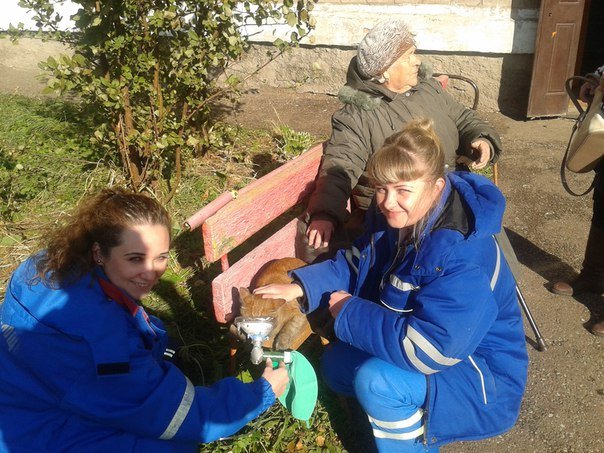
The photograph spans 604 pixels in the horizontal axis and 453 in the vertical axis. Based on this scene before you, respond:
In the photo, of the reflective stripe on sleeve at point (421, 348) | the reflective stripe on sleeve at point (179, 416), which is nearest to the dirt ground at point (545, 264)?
the reflective stripe on sleeve at point (421, 348)

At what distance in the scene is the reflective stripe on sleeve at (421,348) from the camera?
7.22 feet

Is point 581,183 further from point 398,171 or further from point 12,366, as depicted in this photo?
point 12,366

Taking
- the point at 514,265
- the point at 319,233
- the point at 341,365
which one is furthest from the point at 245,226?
the point at 514,265

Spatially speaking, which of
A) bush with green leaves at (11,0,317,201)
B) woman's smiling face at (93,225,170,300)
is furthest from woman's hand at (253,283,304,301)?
bush with green leaves at (11,0,317,201)

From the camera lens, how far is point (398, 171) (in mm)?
2314

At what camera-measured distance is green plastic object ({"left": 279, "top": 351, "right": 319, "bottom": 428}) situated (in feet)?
8.34

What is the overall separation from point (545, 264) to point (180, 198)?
2832 millimetres

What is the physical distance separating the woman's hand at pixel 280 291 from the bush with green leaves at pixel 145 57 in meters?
1.91

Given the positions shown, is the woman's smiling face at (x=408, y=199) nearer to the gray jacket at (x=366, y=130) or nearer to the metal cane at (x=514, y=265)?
the gray jacket at (x=366, y=130)

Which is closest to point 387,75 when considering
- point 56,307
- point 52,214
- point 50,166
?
point 56,307

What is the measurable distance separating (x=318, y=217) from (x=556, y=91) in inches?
187

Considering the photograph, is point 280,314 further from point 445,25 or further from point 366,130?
point 445,25

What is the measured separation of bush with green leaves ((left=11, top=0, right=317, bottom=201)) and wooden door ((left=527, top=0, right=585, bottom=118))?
10.8 feet

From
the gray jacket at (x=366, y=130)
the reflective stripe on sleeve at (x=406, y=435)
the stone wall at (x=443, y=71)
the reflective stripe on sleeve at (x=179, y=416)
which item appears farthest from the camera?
the stone wall at (x=443, y=71)
